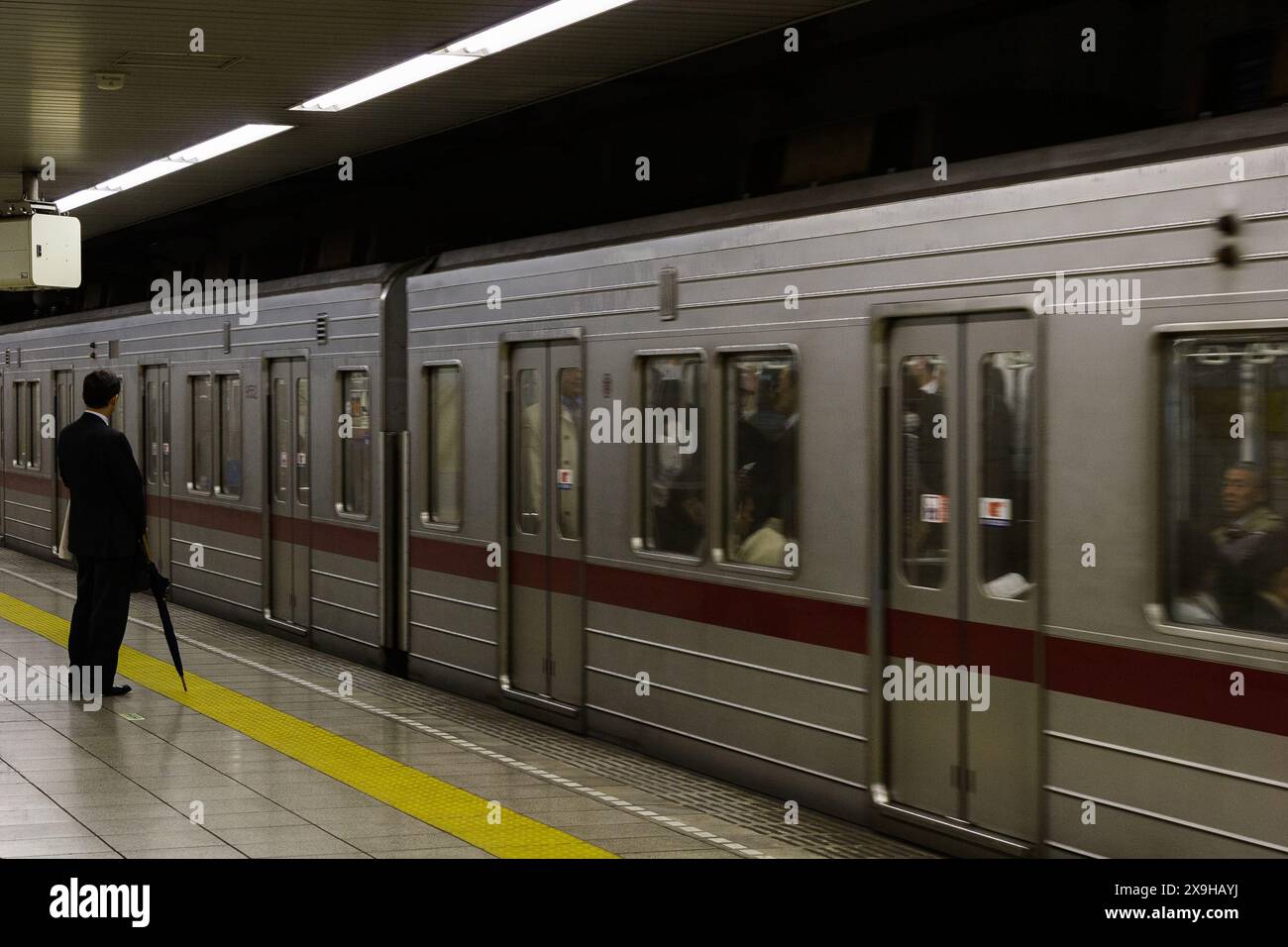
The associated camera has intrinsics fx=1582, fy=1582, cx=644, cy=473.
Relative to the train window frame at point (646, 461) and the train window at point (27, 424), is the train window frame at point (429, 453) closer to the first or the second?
the train window frame at point (646, 461)

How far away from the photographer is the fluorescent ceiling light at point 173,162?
38.1 ft

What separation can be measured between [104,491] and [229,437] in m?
4.65

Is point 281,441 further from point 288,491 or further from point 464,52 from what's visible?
point 464,52

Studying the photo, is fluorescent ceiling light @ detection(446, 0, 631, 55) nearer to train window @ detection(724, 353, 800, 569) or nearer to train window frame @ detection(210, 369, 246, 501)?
train window @ detection(724, 353, 800, 569)

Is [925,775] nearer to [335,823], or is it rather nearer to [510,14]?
[335,823]

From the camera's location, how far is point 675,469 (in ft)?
26.3

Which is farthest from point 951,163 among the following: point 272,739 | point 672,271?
point 272,739

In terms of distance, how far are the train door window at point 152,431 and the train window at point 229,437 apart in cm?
194

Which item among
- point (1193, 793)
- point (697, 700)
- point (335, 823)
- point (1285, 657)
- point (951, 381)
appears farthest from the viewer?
point (697, 700)

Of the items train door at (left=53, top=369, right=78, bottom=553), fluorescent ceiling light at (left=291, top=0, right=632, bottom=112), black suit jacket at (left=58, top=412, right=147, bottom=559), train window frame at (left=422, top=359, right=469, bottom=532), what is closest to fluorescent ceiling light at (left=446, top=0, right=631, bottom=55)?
fluorescent ceiling light at (left=291, top=0, right=632, bottom=112)

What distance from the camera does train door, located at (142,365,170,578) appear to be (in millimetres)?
15867

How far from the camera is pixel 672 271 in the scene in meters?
7.93

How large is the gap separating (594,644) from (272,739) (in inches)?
72.9

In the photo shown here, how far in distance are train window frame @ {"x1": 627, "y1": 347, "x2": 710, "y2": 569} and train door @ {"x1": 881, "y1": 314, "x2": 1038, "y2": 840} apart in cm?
137
